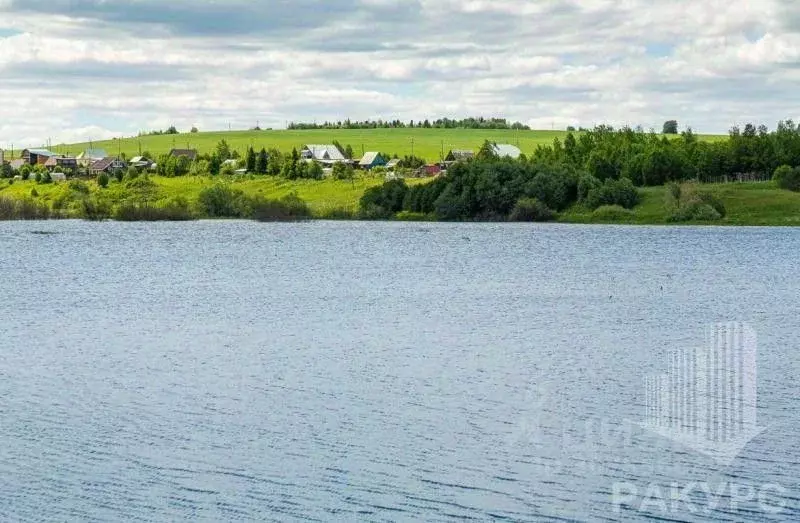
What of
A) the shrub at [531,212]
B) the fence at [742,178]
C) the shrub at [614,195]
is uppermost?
the fence at [742,178]

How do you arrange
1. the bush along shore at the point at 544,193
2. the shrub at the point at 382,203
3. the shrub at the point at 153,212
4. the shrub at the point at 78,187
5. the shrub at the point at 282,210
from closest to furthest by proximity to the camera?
the bush along shore at the point at 544,193 → the shrub at the point at 382,203 → the shrub at the point at 153,212 → the shrub at the point at 282,210 → the shrub at the point at 78,187

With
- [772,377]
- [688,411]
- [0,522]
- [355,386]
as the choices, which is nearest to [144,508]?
[0,522]

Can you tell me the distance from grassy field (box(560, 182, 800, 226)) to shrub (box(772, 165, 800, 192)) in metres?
1.22

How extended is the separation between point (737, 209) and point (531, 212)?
25.8 metres

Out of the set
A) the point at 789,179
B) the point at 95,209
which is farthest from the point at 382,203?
the point at 789,179

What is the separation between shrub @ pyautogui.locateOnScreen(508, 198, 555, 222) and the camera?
153 meters

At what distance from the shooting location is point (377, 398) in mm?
35625

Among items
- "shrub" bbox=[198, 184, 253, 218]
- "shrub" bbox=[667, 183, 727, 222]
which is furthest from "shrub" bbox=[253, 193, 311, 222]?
"shrub" bbox=[667, 183, 727, 222]

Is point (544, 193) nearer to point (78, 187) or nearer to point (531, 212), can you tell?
point (531, 212)

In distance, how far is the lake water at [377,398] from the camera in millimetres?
25625

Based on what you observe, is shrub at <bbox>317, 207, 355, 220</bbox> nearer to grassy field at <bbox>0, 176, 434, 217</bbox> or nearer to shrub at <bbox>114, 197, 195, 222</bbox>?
grassy field at <bbox>0, 176, 434, 217</bbox>

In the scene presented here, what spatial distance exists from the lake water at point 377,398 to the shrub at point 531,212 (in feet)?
234

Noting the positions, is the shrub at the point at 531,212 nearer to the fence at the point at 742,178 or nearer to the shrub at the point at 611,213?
the shrub at the point at 611,213

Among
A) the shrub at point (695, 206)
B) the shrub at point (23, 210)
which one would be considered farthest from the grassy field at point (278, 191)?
the shrub at point (695, 206)
